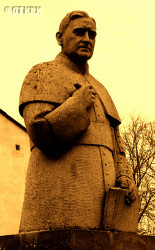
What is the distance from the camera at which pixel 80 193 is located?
4.13 metres

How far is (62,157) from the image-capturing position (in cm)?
434

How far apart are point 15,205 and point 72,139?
1849 centimetres

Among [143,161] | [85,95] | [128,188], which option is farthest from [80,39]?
[143,161]

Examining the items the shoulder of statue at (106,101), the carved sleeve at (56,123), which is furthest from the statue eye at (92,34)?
the carved sleeve at (56,123)

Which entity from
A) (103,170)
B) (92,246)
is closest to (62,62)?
(103,170)

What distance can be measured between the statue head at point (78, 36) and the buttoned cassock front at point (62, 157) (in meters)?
0.35

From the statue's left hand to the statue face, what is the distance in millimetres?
1370

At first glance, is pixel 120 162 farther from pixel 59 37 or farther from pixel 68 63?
pixel 59 37

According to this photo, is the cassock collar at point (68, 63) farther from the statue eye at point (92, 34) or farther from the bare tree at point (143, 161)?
the bare tree at point (143, 161)

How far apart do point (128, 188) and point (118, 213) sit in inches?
12.0

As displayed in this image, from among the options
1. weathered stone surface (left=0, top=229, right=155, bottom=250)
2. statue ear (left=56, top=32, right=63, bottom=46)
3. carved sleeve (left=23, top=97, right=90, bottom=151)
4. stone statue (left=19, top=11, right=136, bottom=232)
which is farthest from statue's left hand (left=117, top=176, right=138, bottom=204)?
statue ear (left=56, top=32, right=63, bottom=46)

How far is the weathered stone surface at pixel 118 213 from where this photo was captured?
13.8 feet

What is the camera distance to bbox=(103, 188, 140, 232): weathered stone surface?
421cm

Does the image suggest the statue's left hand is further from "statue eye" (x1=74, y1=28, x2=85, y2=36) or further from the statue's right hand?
"statue eye" (x1=74, y1=28, x2=85, y2=36)
